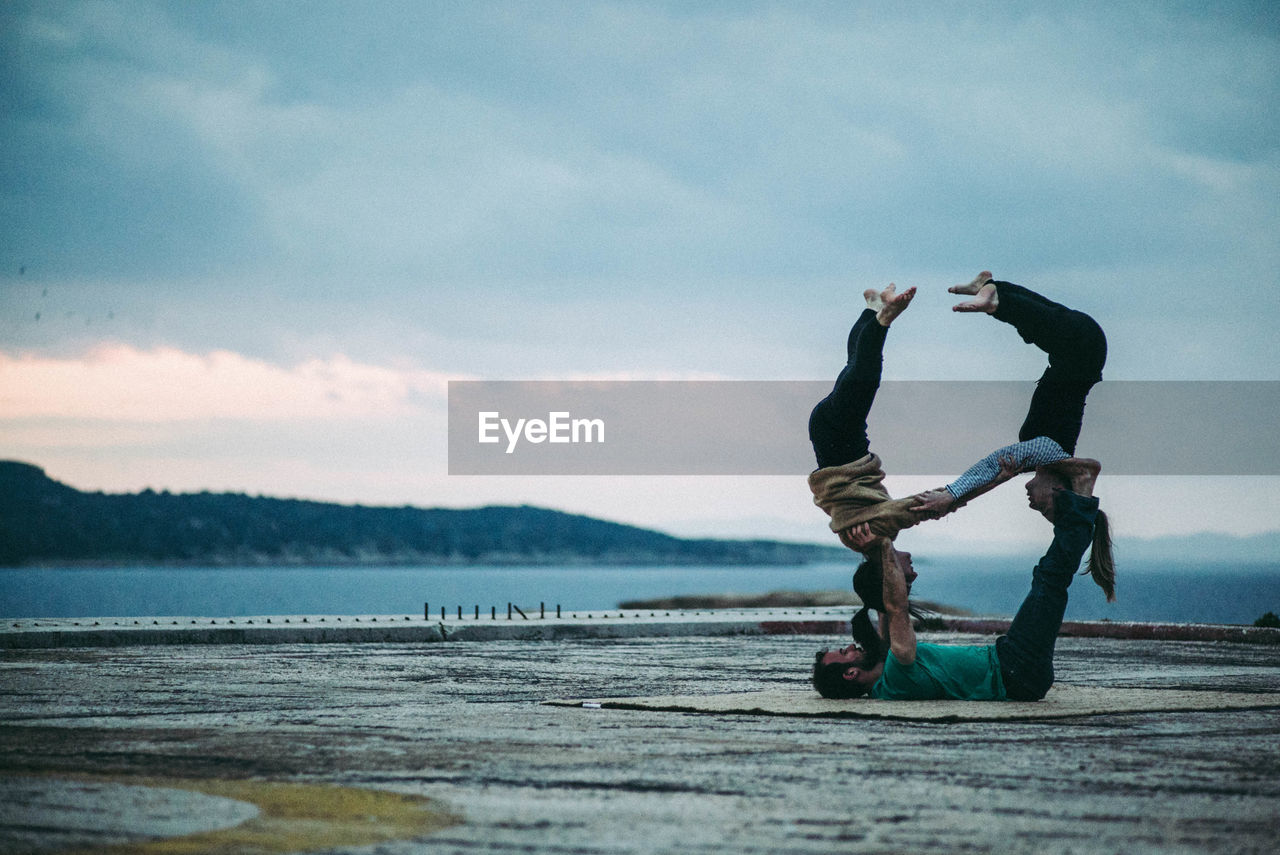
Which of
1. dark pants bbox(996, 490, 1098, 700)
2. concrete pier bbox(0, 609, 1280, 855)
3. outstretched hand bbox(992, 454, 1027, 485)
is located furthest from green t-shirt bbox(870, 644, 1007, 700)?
outstretched hand bbox(992, 454, 1027, 485)

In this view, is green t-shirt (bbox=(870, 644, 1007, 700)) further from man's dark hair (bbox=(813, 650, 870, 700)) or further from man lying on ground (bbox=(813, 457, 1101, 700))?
man's dark hair (bbox=(813, 650, 870, 700))

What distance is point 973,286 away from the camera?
783 cm

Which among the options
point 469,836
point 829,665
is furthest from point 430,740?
point 829,665

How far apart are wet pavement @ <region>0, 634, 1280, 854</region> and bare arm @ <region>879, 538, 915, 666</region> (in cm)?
88

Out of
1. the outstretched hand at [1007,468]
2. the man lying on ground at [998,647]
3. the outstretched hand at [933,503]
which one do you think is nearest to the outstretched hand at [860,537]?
the man lying on ground at [998,647]

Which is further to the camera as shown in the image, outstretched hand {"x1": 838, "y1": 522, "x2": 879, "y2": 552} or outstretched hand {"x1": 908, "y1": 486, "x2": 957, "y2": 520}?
outstretched hand {"x1": 838, "y1": 522, "x2": 879, "y2": 552}

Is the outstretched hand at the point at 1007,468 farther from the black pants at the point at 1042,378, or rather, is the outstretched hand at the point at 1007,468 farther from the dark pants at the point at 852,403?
the dark pants at the point at 852,403

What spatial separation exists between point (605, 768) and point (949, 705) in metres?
3.20

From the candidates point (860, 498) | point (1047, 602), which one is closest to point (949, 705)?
point (1047, 602)

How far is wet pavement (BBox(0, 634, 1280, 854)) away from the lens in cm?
397

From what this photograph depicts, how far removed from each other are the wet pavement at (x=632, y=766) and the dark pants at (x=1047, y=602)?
0.73 metres

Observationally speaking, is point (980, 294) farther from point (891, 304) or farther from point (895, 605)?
point (895, 605)

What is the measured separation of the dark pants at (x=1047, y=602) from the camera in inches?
310

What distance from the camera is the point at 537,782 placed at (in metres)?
4.94
